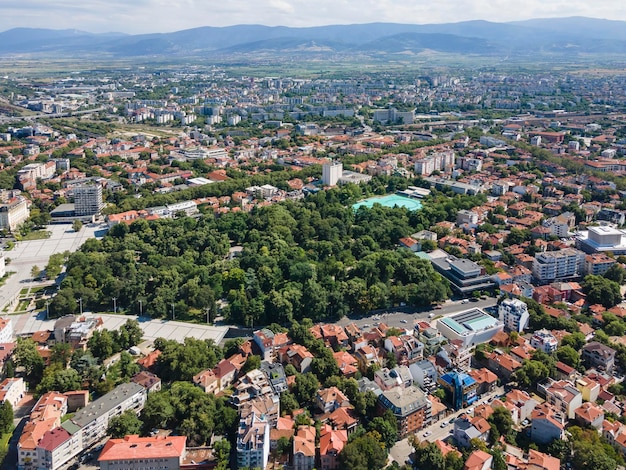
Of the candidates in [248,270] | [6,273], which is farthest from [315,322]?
[6,273]

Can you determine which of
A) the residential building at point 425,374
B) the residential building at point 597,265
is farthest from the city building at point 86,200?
the residential building at point 597,265

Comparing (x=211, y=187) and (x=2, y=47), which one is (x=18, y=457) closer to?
(x=211, y=187)

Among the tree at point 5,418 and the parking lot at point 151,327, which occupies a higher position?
the tree at point 5,418

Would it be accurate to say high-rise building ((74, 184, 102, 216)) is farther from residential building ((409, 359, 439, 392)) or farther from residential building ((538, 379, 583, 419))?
residential building ((538, 379, 583, 419))

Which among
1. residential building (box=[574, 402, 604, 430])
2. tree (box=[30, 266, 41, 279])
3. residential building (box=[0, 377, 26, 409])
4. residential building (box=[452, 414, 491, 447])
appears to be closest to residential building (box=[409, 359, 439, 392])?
residential building (box=[452, 414, 491, 447])

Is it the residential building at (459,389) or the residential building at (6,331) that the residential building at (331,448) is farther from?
the residential building at (6,331)

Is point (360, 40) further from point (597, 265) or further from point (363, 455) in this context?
point (363, 455)
